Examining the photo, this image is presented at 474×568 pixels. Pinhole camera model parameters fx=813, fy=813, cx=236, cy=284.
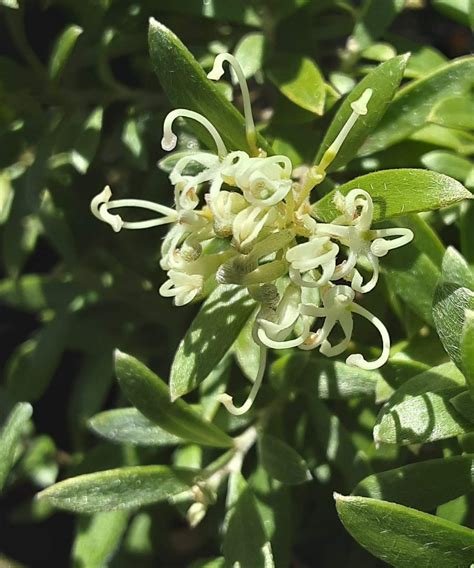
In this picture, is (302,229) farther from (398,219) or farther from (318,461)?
(318,461)

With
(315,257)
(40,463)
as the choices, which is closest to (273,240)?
(315,257)

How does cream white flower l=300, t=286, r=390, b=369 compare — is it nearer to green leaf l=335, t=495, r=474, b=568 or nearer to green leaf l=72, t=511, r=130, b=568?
green leaf l=335, t=495, r=474, b=568

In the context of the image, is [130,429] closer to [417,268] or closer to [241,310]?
[241,310]

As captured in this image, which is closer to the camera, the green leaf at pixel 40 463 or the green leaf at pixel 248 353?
the green leaf at pixel 248 353

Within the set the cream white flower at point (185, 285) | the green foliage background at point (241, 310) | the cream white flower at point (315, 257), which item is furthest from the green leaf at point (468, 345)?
the cream white flower at point (185, 285)

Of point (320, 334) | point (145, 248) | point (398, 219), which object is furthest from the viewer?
point (145, 248)

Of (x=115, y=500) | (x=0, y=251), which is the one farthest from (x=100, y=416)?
(x=0, y=251)

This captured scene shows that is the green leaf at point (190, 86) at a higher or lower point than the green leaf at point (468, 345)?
higher

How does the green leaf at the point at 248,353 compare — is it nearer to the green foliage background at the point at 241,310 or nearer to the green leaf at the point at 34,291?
the green foliage background at the point at 241,310
